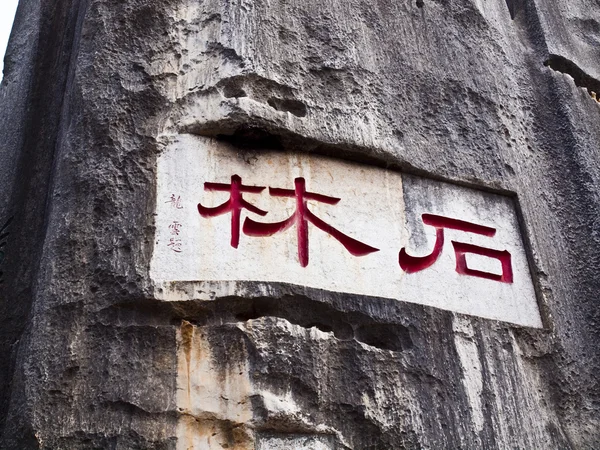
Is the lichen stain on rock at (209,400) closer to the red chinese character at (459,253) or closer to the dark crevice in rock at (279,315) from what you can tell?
the dark crevice in rock at (279,315)

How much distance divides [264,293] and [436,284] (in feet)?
2.01

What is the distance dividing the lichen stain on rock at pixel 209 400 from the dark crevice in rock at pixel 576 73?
217 centimetres

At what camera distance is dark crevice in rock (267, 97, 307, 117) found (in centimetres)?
292

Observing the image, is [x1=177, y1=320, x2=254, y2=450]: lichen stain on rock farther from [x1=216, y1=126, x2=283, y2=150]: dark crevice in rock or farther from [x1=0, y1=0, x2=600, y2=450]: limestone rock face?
[x1=216, y1=126, x2=283, y2=150]: dark crevice in rock

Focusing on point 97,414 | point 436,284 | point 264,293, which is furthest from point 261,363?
point 436,284

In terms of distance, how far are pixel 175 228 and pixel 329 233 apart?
0.49 m

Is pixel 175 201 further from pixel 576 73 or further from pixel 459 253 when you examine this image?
pixel 576 73

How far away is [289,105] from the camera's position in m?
2.94

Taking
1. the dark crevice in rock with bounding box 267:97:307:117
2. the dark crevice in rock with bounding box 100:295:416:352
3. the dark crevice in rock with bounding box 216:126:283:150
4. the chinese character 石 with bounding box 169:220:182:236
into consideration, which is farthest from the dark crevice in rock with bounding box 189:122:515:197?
the dark crevice in rock with bounding box 100:295:416:352

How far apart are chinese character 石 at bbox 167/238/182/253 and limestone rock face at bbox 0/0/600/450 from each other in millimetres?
45

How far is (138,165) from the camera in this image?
9.00ft

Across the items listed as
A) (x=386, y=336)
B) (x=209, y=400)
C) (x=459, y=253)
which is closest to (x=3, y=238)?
(x=209, y=400)

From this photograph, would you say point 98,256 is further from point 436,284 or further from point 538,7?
point 538,7

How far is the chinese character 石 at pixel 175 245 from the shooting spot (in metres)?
2.59
